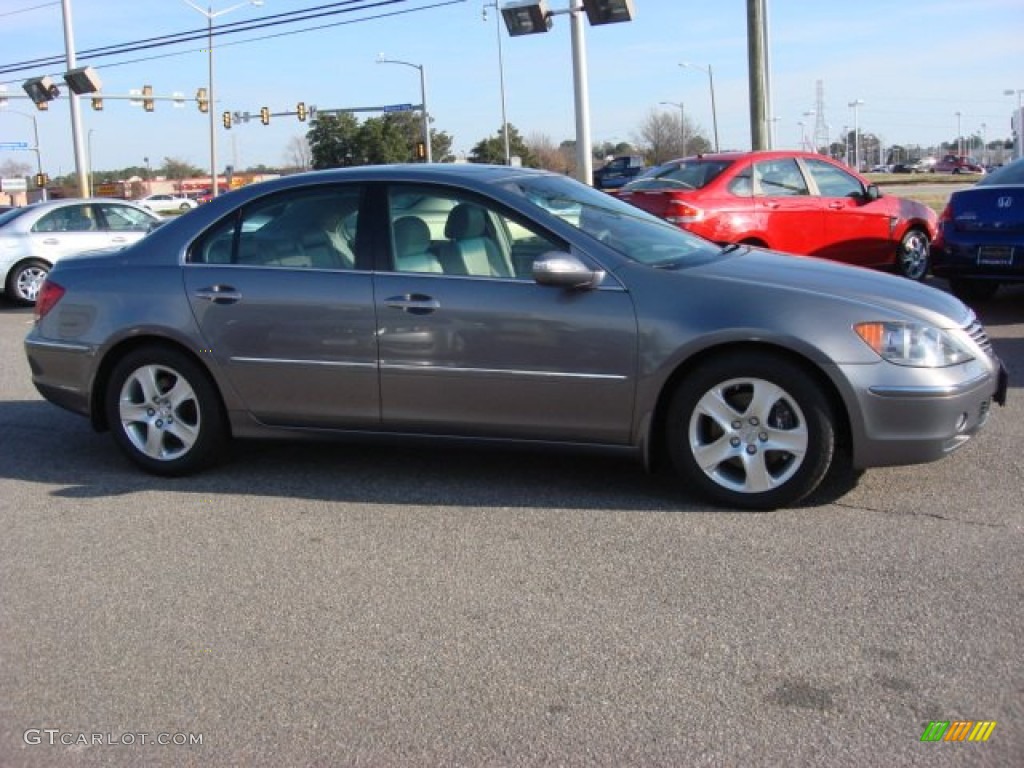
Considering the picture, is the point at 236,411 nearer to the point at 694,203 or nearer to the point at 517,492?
the point at 517,492

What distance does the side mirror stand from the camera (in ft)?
15.2

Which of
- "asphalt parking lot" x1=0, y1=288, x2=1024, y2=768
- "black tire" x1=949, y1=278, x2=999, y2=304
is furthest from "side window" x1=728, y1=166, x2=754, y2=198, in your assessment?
"asphalt parking lot" x1=0, y1=288, x2=1024, y2=768

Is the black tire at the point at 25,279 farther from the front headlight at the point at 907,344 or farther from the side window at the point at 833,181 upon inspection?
the front headlight at the point at 907,344

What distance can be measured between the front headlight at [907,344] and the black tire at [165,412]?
10.6ft

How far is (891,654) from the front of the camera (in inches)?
130

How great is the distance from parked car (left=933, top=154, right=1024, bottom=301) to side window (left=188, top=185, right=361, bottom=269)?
6.37m

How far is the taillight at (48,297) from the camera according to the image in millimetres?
5731

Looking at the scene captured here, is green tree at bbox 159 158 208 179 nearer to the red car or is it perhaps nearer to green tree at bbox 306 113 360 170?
green tree at bbox 306 113 360 170

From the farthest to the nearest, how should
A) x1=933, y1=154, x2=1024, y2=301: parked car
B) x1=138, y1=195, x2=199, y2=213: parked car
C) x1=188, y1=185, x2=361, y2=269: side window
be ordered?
x1=138, y1=195, x2=199, y2=213: parked car
x1=933, y1=154, x2=1024, y2=301: parked car
x1=188, y1=185, x2=361, y2=269: side window

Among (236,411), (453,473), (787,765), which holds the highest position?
(236,411)

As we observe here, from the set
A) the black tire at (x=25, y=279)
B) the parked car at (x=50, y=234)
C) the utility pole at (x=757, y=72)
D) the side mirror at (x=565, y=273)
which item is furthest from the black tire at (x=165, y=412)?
Answer: the utility pole at (x=757, y=72)

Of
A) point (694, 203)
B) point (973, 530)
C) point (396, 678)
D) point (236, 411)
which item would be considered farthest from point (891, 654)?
point (694, 203)

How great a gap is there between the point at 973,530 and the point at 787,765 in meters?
2.00

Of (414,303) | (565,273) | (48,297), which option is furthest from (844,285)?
(48,297)
